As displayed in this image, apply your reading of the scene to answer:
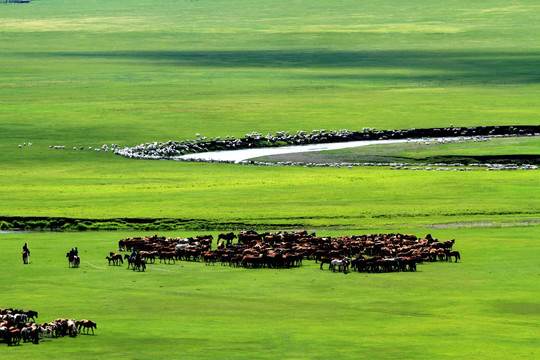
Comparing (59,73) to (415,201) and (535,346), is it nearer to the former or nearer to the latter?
(415,201)

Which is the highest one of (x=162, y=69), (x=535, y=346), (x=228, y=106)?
(x=162, y=69)

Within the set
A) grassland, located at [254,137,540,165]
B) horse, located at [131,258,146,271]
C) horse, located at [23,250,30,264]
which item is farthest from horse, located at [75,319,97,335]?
grassland, located at [254,137,540,165]

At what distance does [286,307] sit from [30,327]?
6.76m

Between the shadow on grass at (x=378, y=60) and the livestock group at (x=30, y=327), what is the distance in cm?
9805

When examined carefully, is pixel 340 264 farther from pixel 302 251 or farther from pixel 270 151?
pixel 270 151

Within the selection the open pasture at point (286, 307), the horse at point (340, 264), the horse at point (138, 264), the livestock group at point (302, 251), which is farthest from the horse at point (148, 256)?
the horse at point (340, 264)

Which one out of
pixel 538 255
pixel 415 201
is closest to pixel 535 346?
pixel 538 255

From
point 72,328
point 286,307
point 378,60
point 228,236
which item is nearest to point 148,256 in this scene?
point 228,236

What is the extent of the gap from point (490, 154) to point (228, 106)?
113 feet

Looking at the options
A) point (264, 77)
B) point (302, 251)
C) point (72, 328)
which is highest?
point (264, 77)

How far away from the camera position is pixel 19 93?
356 ft

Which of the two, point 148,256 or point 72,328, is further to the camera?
point 148,256

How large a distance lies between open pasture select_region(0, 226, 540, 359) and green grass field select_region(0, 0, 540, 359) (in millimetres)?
83

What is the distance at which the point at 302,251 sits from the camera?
36.0 m
